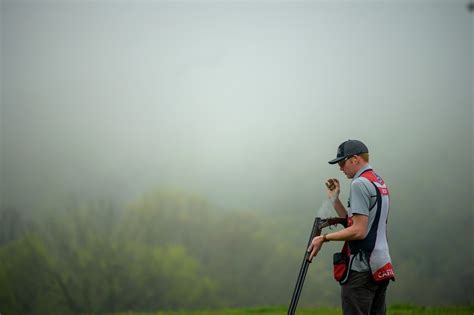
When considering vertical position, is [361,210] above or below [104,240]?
above

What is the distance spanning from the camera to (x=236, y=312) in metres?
11.8

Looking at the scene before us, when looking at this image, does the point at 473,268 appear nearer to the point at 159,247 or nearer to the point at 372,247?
the point at 159,247

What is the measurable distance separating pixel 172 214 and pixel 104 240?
5751 mm

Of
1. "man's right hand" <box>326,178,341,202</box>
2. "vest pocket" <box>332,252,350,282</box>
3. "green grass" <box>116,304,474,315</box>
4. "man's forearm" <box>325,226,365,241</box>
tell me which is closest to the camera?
"man's forearm" <box>325,226,365,241</box>

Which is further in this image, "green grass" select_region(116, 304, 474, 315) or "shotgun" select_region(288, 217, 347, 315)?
"green grass" select_region(116, 304, 474, 315)

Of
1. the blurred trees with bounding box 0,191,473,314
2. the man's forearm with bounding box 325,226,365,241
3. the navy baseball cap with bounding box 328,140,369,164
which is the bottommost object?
the blurred trees with bounding box 0,191,473,314

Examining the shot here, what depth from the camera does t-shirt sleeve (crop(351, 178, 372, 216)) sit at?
4.97 meters

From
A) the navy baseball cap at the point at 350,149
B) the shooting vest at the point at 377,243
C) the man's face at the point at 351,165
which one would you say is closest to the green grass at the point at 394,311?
the shooting vest at the point at 377,243

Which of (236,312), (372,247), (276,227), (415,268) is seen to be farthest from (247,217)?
(372,247)

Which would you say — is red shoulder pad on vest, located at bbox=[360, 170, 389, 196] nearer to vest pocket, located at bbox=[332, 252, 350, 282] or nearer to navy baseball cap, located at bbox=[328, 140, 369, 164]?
navy baseball cap, located at bbox=[328, 140, 369, 164]

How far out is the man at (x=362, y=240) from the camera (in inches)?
196

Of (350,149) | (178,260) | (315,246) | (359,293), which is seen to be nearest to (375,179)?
(350,149)

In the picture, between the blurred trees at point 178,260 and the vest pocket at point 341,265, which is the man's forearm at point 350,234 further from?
the blurred trees at point 178,260

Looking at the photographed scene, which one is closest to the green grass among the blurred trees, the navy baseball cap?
the navy baseball cap
